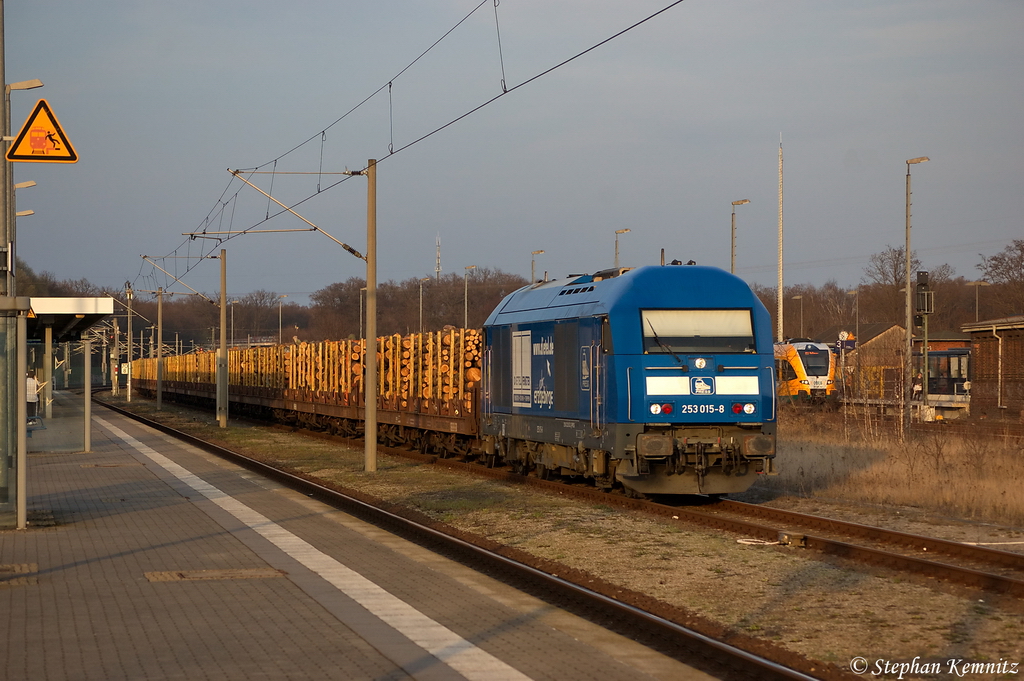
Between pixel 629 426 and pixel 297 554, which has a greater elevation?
pixel 629 426

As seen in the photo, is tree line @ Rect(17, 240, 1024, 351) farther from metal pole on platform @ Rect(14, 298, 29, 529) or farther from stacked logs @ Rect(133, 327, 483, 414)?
metal pole on platform @ Rect(14, 298, 29, 529)

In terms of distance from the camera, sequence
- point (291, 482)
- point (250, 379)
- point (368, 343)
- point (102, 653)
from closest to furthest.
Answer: point (102, 653), point (291, 482), point (368, 343), point (250, 379)

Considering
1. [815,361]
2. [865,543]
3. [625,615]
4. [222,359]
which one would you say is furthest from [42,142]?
[815,361]

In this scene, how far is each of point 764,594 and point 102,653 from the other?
5.59 metres

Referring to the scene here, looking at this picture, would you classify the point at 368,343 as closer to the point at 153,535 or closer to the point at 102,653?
the point at 153,535

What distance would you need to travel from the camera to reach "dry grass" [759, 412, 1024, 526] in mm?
15859

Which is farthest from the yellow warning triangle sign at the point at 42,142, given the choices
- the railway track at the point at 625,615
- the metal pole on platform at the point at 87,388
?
the metal pole on platform at the point at 87,388

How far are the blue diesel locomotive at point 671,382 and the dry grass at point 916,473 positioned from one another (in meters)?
2.68

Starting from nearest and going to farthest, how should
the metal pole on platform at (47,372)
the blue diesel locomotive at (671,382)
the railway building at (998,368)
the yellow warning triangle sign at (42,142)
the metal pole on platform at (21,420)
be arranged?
the yellow warning triangle sign at (42,142) < the metal pole on platform at (21,420) < the blue diesel locomotive at (671,382) < the metal pole on platform at (47,372) < the railway building at (998,368)

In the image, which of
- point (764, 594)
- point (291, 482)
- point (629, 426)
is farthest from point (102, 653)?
point (291, 482)

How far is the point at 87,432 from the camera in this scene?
26844 millimetres

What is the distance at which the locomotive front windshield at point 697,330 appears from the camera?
51.7ft

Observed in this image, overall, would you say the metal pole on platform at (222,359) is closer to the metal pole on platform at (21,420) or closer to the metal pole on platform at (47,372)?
the metal pole on platform at (47,372)

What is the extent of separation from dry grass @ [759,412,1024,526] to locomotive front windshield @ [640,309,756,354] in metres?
3.36
